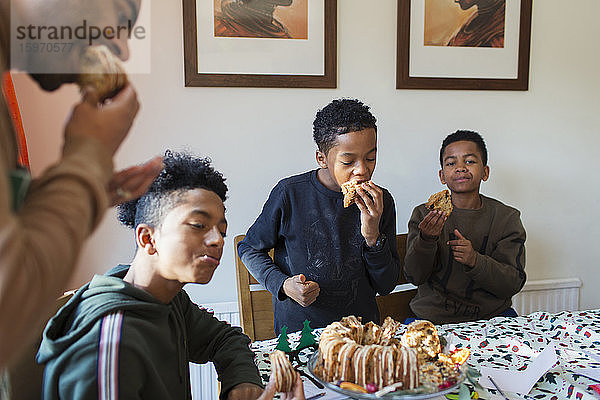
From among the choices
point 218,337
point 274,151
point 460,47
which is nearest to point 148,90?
point 274,151

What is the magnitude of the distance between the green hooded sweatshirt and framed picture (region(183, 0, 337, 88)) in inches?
45.5

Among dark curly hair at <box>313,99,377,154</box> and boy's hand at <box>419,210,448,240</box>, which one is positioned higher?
dark curly hair at <box>313,99,377,154</box>

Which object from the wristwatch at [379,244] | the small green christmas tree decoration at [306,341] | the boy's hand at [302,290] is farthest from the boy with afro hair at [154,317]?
the wristwatch at [379,244]

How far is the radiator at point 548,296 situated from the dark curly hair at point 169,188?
1813 millimetres

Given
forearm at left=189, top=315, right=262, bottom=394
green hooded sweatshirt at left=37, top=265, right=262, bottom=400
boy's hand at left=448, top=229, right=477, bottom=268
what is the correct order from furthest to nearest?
boy's hand at left=448, top=229, right=477, bottom=268, forearm at left=189, top=315, right=262, bottom=394, green hooded sweatshirt at left=37, top=265, right=262, bottom=400

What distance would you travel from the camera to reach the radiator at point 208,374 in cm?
197

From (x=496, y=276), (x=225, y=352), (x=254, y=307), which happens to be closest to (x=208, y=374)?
(x=254, y=307)

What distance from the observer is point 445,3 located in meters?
2.10

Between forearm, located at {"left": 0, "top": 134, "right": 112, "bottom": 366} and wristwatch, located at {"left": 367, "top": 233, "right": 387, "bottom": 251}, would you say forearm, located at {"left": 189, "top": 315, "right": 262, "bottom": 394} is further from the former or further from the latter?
forearm, located at {"left": 0, "top": 134, "right": 112, "bottom": 366}

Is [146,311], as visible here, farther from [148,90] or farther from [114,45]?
[148,90]

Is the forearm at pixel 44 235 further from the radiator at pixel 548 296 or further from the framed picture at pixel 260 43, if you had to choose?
the radiator at pixel 548 296

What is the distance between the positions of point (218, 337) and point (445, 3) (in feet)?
5.55

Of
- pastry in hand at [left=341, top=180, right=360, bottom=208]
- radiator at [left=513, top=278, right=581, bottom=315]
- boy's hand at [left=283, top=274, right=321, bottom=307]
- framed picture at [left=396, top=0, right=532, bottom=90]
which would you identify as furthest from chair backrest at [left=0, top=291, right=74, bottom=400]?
radiator at [left=513, top=278, right=581, bottom=315]

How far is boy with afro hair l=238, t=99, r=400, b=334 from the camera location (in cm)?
141
